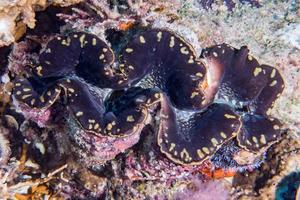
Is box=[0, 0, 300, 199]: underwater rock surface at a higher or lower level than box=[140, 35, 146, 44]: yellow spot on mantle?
lower

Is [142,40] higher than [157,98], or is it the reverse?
[142,40]

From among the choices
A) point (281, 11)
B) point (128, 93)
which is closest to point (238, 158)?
point (128, 93)

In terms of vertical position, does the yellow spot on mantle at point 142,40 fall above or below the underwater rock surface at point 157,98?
above

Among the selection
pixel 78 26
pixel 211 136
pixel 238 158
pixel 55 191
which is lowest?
pixel 55 191

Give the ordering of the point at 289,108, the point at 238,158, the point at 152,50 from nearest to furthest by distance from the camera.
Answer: the point at 152,50
the point at 238,158
the point at 289,108

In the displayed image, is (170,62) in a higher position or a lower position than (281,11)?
lower

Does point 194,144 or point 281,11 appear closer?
point 194,144

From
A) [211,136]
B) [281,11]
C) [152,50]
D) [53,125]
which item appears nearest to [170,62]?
[152,50]

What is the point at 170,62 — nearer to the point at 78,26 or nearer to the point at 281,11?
the point at 78,26

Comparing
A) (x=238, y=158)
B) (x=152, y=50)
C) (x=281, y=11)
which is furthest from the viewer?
(x=281, y=11)
